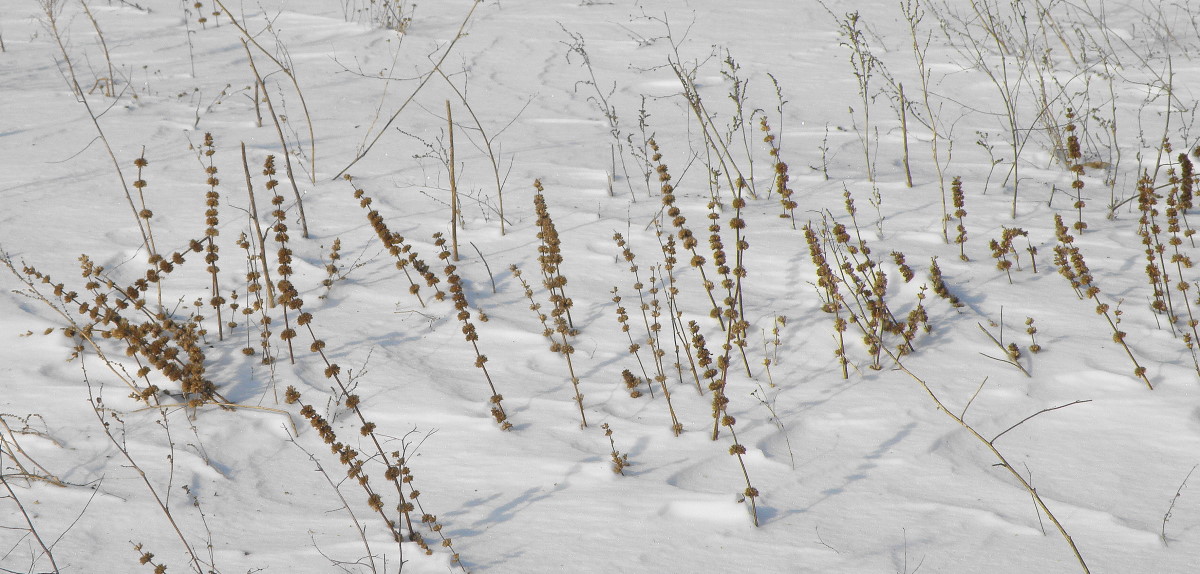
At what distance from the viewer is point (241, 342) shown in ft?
10.2

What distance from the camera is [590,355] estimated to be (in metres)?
3.07

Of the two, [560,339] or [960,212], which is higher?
[960,212]

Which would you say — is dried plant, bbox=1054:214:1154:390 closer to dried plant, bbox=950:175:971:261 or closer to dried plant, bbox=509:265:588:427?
dried plant, bbox=950:175:971:261

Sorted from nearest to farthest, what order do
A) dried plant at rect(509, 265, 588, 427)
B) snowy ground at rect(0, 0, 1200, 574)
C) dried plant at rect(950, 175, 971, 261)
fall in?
snowy ground at rect(0, 0, 1200, 574)
dried plant at rect(509, 265, 588, 427)
dried plant at rect(950, 175, 971, 261)

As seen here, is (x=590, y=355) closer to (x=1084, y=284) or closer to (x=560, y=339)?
(x=560, y=339)

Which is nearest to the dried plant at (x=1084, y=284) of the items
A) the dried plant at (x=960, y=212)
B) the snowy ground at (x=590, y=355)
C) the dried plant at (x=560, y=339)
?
the snowy ground at (x=590, y=355)

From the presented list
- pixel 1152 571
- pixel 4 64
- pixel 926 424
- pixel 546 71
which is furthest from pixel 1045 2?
pixel 4 64

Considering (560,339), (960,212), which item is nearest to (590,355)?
(560,339)

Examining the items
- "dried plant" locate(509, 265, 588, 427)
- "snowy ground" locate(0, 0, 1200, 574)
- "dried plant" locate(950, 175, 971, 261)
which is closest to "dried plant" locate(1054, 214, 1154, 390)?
"snowy ground" locate(0, 0, 1200, 574)

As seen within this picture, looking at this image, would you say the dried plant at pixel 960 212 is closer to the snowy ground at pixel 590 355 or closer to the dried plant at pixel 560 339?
the snowy ground at pixel 590 355

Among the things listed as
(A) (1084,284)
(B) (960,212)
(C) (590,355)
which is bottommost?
(C) (590,355)

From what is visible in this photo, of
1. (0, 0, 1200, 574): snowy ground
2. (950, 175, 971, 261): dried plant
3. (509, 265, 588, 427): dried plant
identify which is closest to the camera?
(0, 0, 1200, 574): snowy ground

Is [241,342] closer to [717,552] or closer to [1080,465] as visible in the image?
[717,552]

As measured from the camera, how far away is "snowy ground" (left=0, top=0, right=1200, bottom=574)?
2.18 metres
